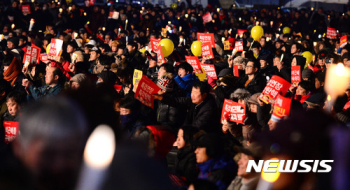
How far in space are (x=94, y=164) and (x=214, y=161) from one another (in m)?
2.63

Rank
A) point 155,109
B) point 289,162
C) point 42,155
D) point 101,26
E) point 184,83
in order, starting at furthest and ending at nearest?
point 101,26 < point 184,83 < point 155,109 < point 289,162 < point 42,155

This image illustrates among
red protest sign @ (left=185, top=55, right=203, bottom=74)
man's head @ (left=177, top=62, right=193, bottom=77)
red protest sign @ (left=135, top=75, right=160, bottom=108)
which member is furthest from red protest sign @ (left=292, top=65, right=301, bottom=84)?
red protest sign @ (left=135, top=75, right=160, bottom=108)


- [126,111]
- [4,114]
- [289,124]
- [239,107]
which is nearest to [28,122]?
[289,124]

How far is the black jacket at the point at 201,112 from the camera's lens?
5.52m

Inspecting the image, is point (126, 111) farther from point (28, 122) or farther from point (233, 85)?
point (28, 122)

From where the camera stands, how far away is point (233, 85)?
6617 millimetres

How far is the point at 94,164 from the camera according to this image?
1289mm

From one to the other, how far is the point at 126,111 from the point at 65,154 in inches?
146

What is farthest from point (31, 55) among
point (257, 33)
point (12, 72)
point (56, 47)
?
Answer: point (257, 33)

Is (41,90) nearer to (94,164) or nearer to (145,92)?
(145,92)

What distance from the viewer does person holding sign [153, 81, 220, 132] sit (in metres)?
5.52

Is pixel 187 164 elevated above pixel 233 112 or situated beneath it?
situated beneath

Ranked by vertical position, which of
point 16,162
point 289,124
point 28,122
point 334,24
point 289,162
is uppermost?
point 28,122

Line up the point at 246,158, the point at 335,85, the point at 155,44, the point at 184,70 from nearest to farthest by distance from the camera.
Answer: the point at 246,158
the point at 335,85
the point at 184,70
the point at 155,44
